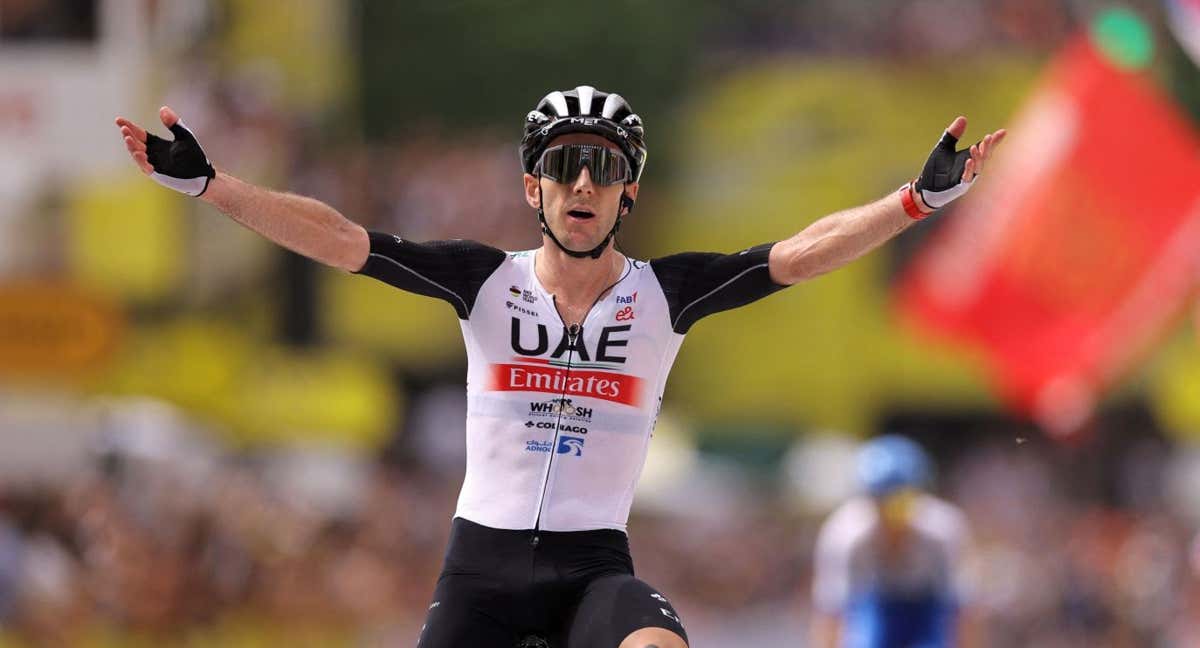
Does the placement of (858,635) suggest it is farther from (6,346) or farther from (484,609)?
(6,346)

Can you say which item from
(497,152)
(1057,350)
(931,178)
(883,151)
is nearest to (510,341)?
(931,178)

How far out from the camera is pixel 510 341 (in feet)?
25.9

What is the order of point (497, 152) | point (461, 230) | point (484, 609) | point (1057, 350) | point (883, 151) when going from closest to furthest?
point (484, 609), point (1057, 350), point (461, 230), point (497, 152), point (883, 151)

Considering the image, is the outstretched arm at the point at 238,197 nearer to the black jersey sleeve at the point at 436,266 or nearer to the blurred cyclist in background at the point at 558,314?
the blurred cyclist in background at the point at 558,314

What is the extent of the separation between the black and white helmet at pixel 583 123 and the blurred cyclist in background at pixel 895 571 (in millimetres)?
4925

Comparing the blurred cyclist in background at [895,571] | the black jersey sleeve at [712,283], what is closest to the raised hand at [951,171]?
the black jersey sleeve at [712,283]

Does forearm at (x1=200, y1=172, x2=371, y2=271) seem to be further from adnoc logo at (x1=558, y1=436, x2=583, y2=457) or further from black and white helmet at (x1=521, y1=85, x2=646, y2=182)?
adnoc logo at (x1=558, y1=436, x2=583, y2=457)

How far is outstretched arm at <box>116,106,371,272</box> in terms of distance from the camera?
763 centimetres

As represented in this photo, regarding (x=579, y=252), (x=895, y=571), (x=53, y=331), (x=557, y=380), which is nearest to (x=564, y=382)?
(x=557, y=380)

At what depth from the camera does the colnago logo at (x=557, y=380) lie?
784 cm

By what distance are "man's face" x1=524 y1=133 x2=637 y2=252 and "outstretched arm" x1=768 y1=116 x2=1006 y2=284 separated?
2.17ft

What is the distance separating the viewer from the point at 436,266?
25.9 feet

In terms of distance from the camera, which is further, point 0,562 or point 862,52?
point 862,52

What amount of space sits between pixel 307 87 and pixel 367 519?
11.1m
